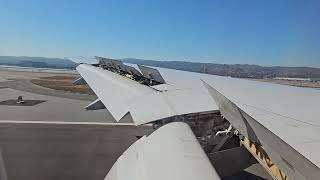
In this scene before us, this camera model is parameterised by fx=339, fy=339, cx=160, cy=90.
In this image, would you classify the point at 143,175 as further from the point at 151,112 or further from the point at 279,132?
the point at 151,112

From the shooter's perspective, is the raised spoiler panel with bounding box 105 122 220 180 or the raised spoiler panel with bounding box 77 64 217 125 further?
the raised spoiler panel with bounding box 77 64 217 125

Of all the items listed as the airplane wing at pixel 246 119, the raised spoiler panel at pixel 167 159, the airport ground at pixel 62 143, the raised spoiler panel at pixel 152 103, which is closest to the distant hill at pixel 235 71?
the airport ground at pixel 62 143

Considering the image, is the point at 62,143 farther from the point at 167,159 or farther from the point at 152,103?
the point at 167,159

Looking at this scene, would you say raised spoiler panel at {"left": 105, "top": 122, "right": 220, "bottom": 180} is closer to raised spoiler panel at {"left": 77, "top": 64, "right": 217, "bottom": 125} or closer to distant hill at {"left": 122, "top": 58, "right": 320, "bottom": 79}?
raised spoiler panel at {"left": 77, "top": 64, "right": 217, "bottom": 125}

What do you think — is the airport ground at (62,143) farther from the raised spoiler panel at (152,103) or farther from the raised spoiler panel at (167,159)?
the raised spoiler panel at (167,159)

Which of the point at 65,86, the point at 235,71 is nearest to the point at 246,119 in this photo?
the point at 235,71

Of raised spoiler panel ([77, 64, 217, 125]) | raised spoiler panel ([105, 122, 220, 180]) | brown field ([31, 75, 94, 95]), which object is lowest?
brown field ([31, 75, 94, 95])

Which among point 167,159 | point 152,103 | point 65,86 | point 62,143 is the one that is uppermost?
point 152,103

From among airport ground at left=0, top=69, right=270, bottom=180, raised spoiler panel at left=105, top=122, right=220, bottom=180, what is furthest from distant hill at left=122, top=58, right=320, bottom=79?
raised spoiler panel at left=105, top=122, right=220, bottom=180

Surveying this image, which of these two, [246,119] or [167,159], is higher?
[246,119]
